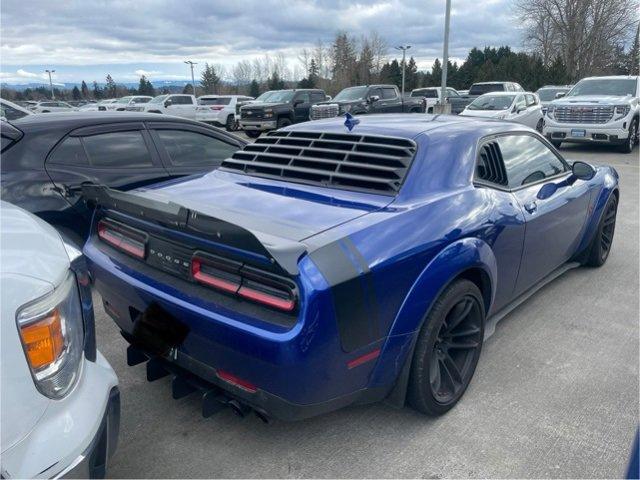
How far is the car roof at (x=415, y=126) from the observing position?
3.30 meters

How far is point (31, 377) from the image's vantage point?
1.49 m

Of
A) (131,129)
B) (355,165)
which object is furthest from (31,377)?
(131,129)

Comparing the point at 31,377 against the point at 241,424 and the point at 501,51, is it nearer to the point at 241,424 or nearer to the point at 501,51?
the point at 241,424

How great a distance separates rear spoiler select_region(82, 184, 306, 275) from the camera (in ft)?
6.66

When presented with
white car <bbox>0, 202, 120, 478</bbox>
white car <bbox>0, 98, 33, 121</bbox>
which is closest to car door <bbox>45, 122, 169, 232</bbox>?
white car <bbox>0, 202, 120, 478</bbox>

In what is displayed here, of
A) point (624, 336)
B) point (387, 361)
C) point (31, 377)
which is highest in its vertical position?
point (31, 377)

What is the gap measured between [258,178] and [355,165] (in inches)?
27.3

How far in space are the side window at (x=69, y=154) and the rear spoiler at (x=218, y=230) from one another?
6.43 feet

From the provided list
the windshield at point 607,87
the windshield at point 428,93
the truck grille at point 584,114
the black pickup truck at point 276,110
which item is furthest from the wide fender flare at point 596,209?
the windshield at point 428,93

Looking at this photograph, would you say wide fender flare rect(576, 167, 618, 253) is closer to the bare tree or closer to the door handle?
the door handle

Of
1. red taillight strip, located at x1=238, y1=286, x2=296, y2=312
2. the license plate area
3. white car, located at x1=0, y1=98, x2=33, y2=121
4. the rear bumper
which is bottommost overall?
the rear bumper

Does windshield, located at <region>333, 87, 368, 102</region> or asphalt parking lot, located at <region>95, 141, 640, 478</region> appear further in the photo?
windshield, located at <region>333, 87, 368, 102</region>

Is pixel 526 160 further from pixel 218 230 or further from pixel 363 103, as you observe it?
pixel 363 103

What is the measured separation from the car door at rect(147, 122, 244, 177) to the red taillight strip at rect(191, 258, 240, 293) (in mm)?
2744
